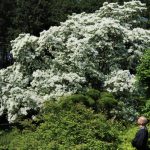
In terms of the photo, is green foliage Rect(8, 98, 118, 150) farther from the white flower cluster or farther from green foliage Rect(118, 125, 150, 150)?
the white flower cluster

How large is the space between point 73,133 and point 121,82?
326 inches

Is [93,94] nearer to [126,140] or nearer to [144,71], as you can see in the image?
[144,71]

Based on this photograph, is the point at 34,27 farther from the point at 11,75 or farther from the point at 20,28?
the point at 11,75

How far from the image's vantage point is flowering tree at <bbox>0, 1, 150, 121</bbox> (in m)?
24.1

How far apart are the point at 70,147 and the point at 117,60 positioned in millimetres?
11274

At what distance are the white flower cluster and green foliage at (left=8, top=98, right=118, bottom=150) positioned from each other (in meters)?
6.20

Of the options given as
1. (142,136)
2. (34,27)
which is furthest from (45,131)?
(34,27)

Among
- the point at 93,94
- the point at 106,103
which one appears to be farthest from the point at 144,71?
the point at 93,94

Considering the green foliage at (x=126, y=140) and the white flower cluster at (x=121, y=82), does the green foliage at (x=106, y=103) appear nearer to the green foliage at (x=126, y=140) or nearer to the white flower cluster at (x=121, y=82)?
the white flower cluster at (x=121, y=82)

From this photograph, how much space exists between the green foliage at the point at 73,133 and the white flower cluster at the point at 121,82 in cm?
620

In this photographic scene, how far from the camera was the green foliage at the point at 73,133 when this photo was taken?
1529cm

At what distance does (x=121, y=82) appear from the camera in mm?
23578

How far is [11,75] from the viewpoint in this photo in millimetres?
26219

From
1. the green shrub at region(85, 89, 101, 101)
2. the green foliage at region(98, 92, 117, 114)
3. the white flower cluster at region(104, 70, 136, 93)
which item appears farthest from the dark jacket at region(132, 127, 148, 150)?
the white flower cluster at region(104, 70, 136, 93)
